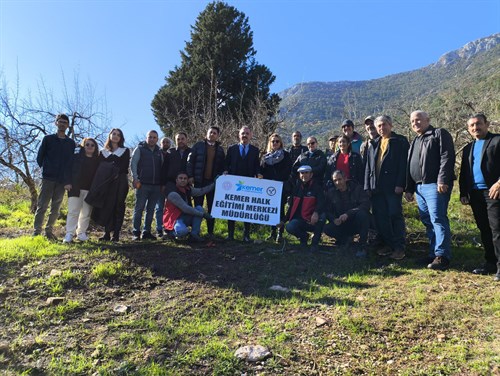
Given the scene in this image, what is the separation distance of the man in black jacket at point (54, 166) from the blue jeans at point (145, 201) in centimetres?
128

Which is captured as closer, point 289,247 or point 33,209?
point 289,247

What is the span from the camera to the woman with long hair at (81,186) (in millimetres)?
6316

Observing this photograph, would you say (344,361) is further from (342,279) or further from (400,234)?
(400,234)

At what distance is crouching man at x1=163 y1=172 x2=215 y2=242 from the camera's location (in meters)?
6.37

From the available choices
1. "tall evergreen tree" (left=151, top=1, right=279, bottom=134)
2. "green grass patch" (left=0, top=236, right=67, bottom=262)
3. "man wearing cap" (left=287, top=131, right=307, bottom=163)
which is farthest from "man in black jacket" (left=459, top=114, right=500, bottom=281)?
"tall evergreen tree" (left=151, top=1, right=279, bottom=134)

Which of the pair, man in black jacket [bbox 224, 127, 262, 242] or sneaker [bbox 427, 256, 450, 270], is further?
man in black jacket [bbox 224, 127, 262, 242]

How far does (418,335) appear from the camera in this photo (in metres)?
3.15

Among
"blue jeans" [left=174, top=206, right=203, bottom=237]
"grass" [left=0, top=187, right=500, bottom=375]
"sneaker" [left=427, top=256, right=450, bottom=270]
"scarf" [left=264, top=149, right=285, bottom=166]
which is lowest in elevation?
"grass" [left=0, top=187, right=500, bottom=375]

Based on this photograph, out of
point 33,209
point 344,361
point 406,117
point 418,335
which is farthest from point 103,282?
point 406,117

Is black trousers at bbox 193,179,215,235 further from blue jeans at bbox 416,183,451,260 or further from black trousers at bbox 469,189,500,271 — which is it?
black trousers at bbox 469,189,500,271

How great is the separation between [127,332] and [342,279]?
295 centimetres

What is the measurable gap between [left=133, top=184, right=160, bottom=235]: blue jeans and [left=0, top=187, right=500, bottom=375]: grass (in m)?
0.97

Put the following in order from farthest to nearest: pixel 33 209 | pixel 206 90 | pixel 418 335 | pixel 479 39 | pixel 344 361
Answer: pixel 479 39
pixel 206 90
pixel 33 209
pixel 418 335
pixel 344 361

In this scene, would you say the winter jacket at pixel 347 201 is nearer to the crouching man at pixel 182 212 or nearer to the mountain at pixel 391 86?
the crouching man at pixel 182 212
